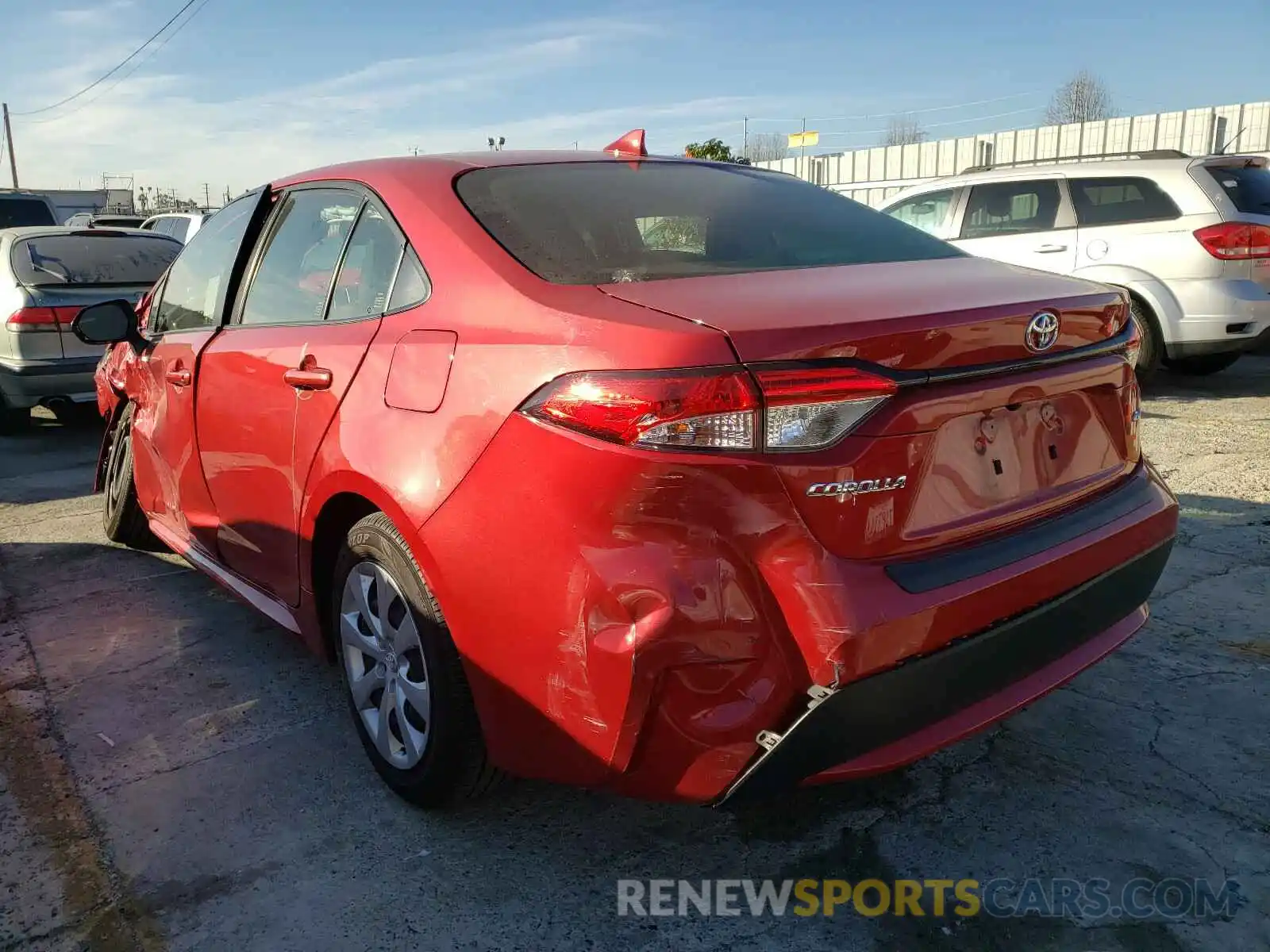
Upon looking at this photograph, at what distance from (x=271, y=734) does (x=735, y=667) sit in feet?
5.75

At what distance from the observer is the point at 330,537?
2.72 meters

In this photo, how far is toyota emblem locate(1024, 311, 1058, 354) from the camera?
206 cm

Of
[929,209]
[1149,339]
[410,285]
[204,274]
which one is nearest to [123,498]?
[204,274]

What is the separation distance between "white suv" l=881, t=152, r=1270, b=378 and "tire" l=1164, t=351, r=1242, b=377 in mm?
14

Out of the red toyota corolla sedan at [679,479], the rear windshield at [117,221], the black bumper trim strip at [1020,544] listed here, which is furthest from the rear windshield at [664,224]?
the rear windshield at [117,221]

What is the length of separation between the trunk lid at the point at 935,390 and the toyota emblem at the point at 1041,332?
15mm

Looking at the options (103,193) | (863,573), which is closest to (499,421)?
(863,573)

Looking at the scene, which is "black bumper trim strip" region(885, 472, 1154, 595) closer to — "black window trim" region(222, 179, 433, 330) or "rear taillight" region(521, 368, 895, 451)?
"rear taillight" region(521, 368, 895, 451)

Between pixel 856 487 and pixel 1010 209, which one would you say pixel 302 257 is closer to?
pixel 856 487

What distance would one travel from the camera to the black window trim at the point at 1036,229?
25.8ft

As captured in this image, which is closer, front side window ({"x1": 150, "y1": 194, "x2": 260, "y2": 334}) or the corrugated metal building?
front side window ({"x1": 150, "y1": 194, "x2": 260, "y2": 334})

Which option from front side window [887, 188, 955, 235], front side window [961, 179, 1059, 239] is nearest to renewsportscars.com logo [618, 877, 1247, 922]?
front side window [961, 179, 1059, 239]

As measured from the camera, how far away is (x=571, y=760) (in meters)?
1.98

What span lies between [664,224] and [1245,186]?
21.0 feet
